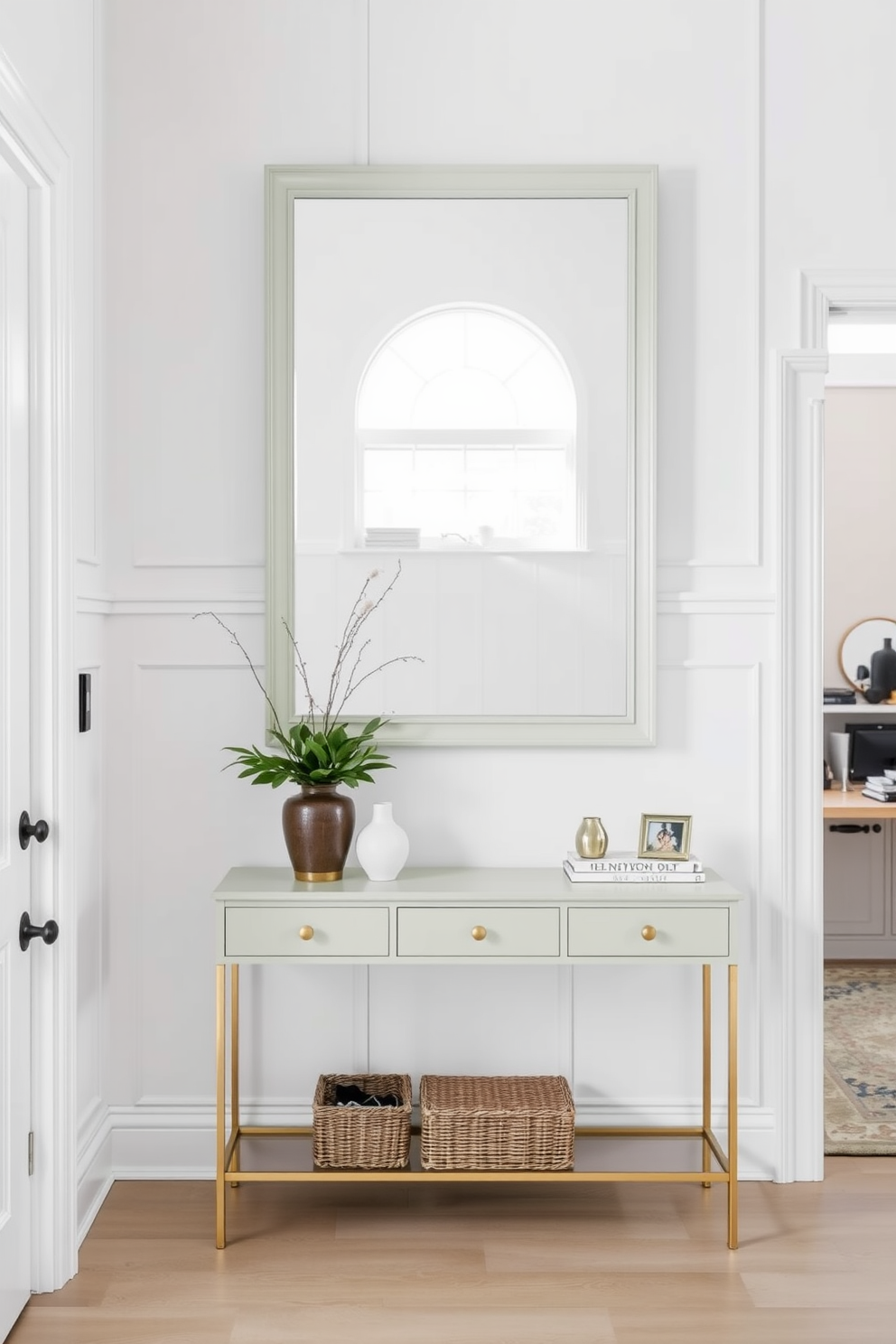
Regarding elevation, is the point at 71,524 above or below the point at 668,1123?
above

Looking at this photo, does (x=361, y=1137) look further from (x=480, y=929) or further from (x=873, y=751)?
(x=873, y=751)

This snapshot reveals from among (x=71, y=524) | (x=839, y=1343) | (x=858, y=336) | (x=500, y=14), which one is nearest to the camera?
(x=839, y=1343)

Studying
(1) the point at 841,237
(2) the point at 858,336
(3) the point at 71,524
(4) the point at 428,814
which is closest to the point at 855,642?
(2) the point at 858,336

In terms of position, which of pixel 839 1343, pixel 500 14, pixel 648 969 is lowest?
pixel 839 1343

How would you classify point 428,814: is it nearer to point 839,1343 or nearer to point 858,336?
point 839,1343

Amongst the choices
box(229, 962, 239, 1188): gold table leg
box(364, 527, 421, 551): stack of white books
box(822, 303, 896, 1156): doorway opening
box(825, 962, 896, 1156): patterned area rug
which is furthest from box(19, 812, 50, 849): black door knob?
box(822, 303, 896, 1156): doorway opening

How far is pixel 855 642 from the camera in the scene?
16.6 ft

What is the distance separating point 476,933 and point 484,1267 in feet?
2.36

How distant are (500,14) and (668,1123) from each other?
2850 millimetres

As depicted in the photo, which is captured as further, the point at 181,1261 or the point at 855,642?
the point at 855,642

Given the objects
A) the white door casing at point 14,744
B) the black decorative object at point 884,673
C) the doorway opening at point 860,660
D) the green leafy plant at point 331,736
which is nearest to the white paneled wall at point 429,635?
the green leafy plant at point 331,736

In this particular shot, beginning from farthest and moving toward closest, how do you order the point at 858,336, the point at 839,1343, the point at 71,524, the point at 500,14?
the point at 858,336 < the point at 500,14 < the point at 71,524 < the point at 839,1343

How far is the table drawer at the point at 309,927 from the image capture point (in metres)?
2.47

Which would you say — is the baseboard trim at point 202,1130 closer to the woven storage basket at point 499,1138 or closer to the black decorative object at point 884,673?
the woven storage basket at point 499,1138
